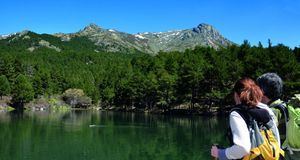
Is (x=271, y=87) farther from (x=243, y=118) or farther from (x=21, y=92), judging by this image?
(x=21, y=92)

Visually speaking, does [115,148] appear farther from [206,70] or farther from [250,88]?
[206,70]

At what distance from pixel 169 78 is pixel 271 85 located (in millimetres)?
69762

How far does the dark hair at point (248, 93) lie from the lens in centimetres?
503

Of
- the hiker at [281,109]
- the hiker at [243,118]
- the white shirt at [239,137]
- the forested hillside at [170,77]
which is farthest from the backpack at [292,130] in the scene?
the forested hillside at [170,77]

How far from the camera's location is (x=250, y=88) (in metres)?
5.07

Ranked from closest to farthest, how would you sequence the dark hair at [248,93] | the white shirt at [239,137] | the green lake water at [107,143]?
1. the white shirt at [239,137]
2. the dark hair at [248,93]
3. the green lake water at [107,143]

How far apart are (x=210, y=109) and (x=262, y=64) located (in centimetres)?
1363

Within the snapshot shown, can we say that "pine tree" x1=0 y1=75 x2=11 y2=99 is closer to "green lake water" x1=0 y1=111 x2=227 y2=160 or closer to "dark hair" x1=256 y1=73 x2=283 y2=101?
"green lake water" x1=0 y1=111 x2=227 y2=160

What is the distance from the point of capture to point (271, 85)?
5824mm

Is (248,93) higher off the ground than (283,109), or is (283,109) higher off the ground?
(248,93)

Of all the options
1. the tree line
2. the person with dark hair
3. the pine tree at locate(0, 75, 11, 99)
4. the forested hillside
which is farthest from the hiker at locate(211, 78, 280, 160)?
the pine tree at locate(0, 75, 11, 99)

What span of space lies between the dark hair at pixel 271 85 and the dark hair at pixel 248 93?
81 centimetres

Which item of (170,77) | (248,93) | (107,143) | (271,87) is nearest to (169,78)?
(170,77)

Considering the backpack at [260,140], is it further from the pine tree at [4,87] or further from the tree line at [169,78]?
the pine tree at [4,87]
